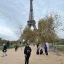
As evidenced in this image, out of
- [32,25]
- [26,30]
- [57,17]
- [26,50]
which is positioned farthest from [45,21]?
[32,25]

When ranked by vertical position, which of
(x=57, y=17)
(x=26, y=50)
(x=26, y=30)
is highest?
(x=26, y=30)

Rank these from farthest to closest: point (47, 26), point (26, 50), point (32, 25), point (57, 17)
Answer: point (32, 25) < point (47, 26) < point (57, 17) < point (26, 50)

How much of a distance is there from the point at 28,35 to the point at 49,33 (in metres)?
52.9

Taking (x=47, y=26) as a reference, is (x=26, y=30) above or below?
above

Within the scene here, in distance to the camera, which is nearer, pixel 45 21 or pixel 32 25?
pixel 45 21

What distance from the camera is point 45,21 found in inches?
1818

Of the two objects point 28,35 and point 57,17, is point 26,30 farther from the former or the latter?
point 57,17

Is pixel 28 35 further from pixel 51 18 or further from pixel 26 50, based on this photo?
pixel 26 50

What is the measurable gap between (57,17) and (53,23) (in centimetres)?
150

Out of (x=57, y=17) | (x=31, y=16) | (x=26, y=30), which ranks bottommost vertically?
(x=57, y=17)

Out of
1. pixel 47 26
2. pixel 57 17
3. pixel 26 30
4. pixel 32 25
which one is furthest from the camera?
pixel 32 25

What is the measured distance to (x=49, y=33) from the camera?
44.5 meters

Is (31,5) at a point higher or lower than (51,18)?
higher

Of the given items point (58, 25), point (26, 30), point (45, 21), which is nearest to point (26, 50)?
point (58, 25)
